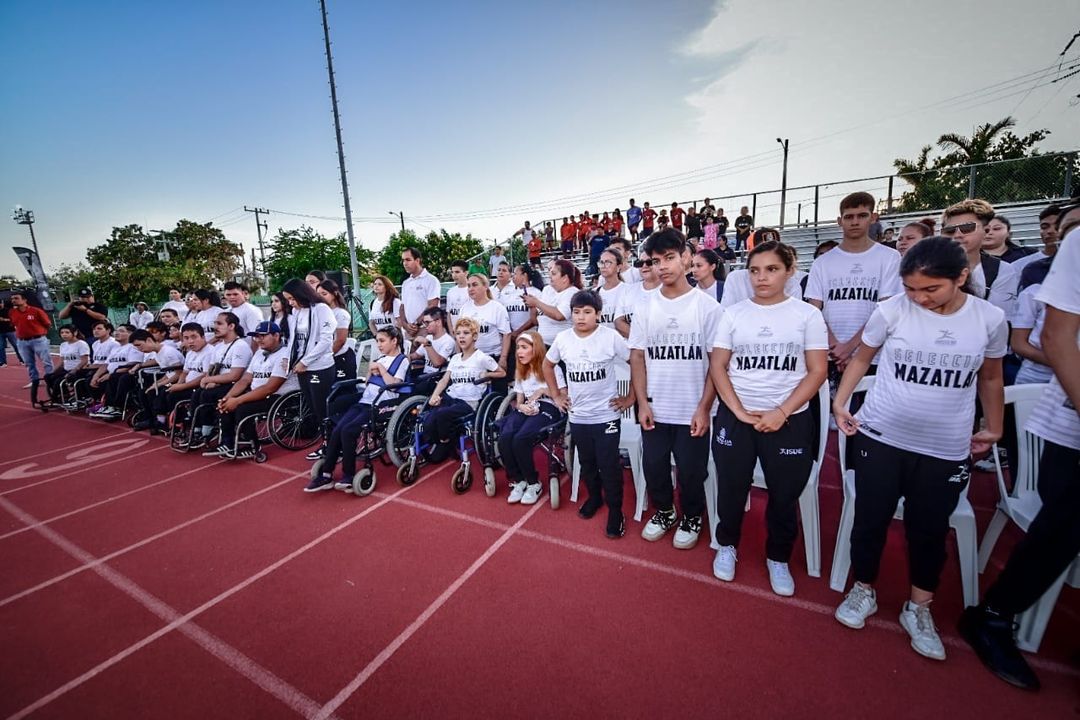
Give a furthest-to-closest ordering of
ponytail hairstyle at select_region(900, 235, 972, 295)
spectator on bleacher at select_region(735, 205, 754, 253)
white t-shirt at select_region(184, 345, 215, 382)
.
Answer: spectator on bleacher at select_region(735, 205, 754, 253)
white t-shirt at select_region(184, 345, 215, 382)
ponytail hairstyle at select_region(900, 235, 972, 295)

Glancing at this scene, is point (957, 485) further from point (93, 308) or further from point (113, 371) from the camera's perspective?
point (93, 308)

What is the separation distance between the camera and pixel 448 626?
236 centimetres

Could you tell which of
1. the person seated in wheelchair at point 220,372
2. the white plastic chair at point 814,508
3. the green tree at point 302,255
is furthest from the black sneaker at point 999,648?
the green tree at point 302,255

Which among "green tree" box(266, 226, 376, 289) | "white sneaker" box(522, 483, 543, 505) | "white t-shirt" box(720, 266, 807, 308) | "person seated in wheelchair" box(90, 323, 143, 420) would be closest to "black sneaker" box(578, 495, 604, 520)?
"white sneaker" box(522, 483, 543, 505)

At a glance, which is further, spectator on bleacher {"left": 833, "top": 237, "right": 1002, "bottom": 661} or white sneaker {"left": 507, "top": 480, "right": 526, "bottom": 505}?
white sneaker {"left": 507, "top": 480, "right": 526, "bottom": 505}

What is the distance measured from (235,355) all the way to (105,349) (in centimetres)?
424

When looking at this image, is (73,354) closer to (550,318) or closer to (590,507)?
(550,318)

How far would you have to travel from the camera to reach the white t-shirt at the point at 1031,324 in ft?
8.48

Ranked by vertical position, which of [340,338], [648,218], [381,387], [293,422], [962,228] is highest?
[648,218]

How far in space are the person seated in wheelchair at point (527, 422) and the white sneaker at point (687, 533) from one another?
1.17m

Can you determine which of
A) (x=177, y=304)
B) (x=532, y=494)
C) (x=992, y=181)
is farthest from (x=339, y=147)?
(x=992, y=181)

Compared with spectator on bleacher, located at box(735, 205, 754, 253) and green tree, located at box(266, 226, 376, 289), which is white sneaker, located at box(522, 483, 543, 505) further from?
green tree, located at box(266, 226, 376, 289)

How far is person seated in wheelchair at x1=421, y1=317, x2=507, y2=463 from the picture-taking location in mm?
4074

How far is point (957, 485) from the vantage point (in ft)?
6.16
